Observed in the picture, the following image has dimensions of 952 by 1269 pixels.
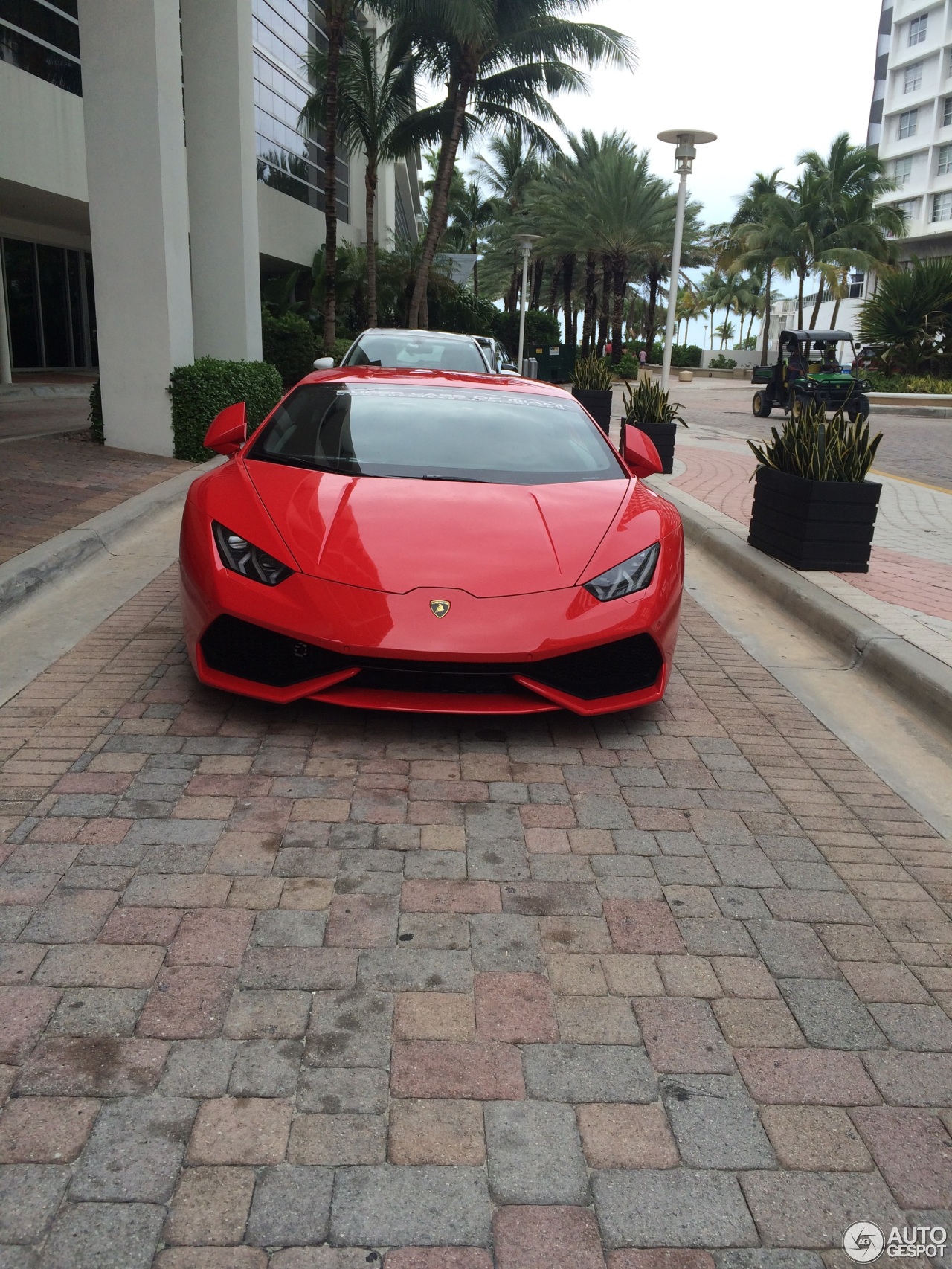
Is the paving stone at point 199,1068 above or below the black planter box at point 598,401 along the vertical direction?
below

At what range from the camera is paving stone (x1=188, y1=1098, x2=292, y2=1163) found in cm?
196

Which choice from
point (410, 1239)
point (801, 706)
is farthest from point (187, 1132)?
point (801, 706)

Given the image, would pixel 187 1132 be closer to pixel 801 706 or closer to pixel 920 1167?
pixel 920 1167

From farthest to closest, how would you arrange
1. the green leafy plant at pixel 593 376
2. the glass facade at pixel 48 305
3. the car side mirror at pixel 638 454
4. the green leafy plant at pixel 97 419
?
the glass facade at pixel 48 305 < the green leafy plant at pixel 593 376 < the green leafy plant at pixel 97 419 < the car side mirror at pixel 638 454

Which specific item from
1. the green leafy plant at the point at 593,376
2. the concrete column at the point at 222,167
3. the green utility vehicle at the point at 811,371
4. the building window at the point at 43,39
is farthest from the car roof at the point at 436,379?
the green utility vehicle at the point at 811,371

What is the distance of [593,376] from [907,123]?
5990 cm

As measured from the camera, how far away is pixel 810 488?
682 cm

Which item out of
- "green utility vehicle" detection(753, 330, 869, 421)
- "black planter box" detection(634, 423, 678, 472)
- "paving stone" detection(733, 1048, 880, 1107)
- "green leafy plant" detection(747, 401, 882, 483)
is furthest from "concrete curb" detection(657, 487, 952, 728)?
"green utility vehicle" detection(753, 330, 869, 421)

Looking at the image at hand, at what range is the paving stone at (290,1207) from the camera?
1793 millimetres

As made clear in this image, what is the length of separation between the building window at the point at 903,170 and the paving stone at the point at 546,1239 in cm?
7105

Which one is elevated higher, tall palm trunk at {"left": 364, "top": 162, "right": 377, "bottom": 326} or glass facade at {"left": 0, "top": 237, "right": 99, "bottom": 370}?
tall palm trunk at {"left": 364, "top": 162, "right": 377, "bottom": 326}

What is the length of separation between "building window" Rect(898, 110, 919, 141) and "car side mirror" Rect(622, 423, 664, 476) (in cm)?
6923

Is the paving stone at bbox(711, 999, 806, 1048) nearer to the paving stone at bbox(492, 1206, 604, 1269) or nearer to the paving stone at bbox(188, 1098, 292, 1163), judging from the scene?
the paving stone at bbox(492, 1206, 604, 1269)

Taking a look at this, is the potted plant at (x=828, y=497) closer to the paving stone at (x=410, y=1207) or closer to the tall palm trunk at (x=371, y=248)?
the paving stone at (x=410, y=1207)
